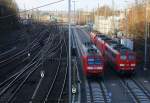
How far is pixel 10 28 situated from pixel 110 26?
22.7 m

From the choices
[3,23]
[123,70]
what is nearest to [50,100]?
[123,70]

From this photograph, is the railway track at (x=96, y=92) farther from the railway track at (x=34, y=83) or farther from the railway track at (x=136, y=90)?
the railway track at (x=34, y=83)

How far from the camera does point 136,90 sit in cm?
3481

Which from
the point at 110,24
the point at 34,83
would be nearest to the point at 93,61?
the point at 34,83

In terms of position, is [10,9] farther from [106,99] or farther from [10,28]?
[106,99]

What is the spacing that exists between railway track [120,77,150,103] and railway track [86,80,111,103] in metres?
1.90

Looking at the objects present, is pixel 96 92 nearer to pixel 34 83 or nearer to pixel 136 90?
pixel 136 90

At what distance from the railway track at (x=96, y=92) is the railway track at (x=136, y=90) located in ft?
6.24

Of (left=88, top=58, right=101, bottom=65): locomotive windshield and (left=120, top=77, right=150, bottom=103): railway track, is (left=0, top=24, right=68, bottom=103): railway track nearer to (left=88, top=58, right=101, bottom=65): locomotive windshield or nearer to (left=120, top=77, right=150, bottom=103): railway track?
(left=88, top=58, right=101, bottom=65): locomotive windshield

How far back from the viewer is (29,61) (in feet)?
179

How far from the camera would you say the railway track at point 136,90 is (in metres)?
31.4

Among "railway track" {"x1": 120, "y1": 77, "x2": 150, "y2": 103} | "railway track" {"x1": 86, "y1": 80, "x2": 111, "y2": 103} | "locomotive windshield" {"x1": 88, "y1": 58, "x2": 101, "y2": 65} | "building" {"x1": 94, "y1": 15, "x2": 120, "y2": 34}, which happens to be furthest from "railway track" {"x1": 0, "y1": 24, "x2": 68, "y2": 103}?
"building" {"x1": 94, "y1": 15, "x2": 120, "y2": 34}

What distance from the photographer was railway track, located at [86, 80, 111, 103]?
1228 inches

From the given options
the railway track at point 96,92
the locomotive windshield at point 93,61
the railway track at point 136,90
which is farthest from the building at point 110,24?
the railway track at point 96,92
